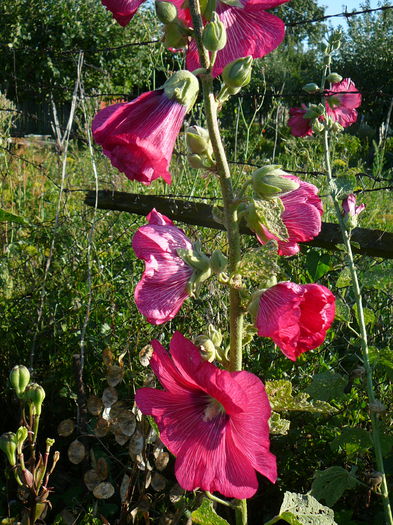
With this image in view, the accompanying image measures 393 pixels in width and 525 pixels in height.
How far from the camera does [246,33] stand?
0.92m

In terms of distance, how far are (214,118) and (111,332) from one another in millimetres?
1280

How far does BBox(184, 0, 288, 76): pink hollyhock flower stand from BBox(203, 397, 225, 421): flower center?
479mm

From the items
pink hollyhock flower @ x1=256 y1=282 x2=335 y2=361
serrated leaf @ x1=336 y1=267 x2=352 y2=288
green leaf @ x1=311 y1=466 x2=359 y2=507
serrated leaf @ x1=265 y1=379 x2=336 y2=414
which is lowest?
green leaf @ x1=311 y1=466 x2=359 y2=507

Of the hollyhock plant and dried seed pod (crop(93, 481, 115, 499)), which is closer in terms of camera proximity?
the hollyhock plant

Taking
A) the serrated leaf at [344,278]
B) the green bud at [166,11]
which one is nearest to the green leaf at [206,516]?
the serrated leaf at [344,278]

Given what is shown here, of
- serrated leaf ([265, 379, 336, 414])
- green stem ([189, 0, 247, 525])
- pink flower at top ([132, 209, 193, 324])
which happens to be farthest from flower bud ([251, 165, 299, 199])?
serrated leaf ([265, 379, 336, 414])

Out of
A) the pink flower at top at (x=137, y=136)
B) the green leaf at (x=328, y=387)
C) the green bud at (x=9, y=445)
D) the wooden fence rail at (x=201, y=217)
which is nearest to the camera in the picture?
the pink flower at top at (x=137, y=136)

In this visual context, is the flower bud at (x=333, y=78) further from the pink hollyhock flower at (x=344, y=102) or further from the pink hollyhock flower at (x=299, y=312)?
the pink hollyhock flower at (x=299, y=312)

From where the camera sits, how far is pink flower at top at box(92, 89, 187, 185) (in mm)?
765

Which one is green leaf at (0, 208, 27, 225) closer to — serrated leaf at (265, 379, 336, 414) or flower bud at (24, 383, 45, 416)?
flower bud at (24, 383, 45, 416)

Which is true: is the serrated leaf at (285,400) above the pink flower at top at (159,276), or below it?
below

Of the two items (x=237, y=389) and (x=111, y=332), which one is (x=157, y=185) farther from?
(x=237, y=389)

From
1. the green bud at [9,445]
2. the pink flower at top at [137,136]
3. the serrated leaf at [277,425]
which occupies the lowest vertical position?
the green bud at [9,445]

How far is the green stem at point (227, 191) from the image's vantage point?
2.74ft
